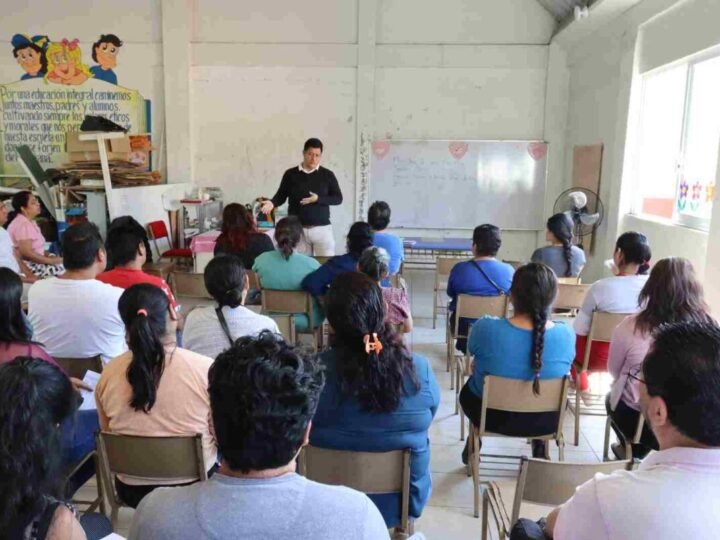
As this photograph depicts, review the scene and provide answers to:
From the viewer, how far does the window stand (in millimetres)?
4246

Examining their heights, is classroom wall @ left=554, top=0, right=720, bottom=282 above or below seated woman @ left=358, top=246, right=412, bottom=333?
above

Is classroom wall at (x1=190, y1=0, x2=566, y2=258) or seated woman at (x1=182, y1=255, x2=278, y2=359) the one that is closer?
seated woman at (x1=182, y1=255, x2=278, y2=359)

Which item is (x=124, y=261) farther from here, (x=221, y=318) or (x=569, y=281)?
(x=569, y=281)

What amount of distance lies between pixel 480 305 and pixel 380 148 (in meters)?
4.22

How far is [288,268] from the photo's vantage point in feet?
12.3

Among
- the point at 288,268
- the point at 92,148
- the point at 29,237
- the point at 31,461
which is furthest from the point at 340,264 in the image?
the point at 92,148

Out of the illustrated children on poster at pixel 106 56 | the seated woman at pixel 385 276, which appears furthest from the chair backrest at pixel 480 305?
the illustrated children on poster at pixel 106 56

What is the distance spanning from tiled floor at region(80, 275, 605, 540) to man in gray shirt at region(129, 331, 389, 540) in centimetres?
107

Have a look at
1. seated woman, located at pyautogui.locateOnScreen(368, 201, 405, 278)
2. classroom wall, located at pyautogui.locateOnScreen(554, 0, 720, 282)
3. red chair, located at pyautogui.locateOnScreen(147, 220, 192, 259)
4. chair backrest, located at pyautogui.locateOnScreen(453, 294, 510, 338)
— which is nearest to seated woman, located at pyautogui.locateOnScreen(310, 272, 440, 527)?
chair backrest, located at pyautogui.locateOnScreen(453, 294, 510, 338)

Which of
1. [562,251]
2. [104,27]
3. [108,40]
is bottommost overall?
[562,251]

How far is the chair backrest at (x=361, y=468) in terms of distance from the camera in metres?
1.65

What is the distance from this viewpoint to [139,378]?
1812 millimetres

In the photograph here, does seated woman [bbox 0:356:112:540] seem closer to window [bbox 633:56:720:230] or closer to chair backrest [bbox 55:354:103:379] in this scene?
chair backrest [bbox 55:354:103:379]

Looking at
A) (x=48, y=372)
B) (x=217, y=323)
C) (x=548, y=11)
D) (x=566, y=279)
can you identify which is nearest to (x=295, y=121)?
(x=548, y=11)
